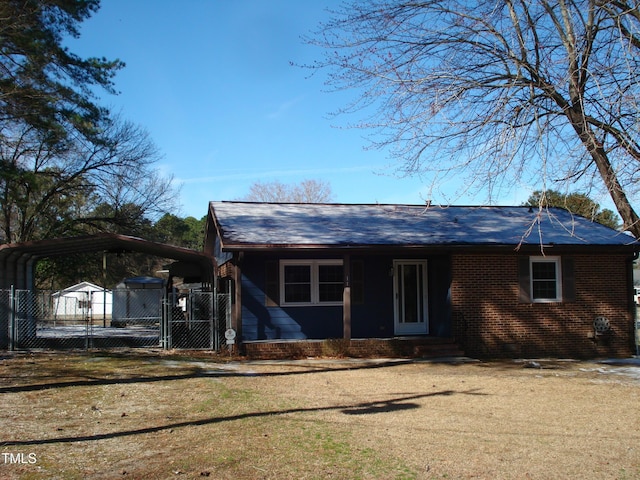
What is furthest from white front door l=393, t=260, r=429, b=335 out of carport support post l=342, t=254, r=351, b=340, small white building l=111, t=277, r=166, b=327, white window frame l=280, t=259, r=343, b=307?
small white building l=111, t=277, r=166, b=327

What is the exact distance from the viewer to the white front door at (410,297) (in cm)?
1608

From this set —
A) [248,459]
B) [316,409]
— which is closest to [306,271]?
[316,409]

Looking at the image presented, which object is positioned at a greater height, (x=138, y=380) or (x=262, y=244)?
(x=262, y=244)

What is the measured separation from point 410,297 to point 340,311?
2050mm

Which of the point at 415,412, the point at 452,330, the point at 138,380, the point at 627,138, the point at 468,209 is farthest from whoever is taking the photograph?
the point at 468,209

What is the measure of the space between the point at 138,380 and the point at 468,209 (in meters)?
12.5

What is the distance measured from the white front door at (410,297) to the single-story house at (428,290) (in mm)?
27

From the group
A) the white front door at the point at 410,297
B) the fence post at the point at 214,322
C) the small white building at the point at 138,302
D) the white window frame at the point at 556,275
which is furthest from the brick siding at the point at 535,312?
the small white building at the point at 138,302

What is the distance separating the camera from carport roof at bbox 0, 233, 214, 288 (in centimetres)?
1463

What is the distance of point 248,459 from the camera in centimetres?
574

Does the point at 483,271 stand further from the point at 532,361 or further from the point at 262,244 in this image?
the point at 262,244

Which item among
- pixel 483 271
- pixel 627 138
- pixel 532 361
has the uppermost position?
pixel 627 138

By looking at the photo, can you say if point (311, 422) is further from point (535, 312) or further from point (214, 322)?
point (535, 312)

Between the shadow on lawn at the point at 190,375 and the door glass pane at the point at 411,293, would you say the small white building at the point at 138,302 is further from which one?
the shadow on lawn at the point at 190,375
